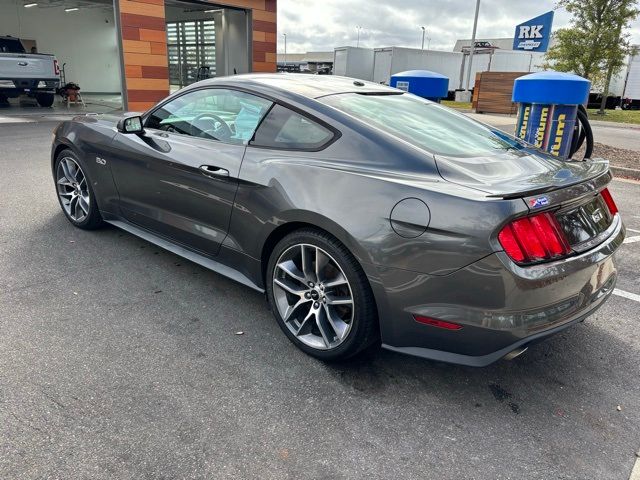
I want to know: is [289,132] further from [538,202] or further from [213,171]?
[538,202]

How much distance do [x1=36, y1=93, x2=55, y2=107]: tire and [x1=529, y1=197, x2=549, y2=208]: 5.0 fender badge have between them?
18835 mm

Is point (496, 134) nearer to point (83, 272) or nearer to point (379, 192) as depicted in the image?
point (379, 192)

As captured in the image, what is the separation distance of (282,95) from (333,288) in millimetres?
1222

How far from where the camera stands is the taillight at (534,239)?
84.0 inches

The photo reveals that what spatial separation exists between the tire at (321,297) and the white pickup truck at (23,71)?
51.5 feet

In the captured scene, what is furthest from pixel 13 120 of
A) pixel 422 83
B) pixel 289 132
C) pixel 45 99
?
pixel 289 132

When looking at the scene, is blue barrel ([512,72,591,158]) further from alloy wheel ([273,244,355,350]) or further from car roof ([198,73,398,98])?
alloy wheel ([273,244,355,350])

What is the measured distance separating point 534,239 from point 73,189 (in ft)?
13.5

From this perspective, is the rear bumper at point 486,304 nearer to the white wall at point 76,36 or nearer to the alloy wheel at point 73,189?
the alloy wheel at point 73,189

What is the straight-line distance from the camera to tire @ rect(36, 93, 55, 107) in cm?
1741

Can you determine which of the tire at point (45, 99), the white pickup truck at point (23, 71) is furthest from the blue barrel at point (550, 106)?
the tire at point (45, 99)

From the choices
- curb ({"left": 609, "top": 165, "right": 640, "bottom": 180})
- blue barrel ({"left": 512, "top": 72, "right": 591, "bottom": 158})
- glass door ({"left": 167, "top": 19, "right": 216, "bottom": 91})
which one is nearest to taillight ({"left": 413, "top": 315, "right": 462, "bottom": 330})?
blue barrel ({"left": 512, "top": 72, "right": 591, "bottom": 158})

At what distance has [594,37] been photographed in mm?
21125

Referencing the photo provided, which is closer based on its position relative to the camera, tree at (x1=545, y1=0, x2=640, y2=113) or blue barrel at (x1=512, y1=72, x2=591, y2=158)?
blue barrel at (x1=512, y1=72, x2=591, y2=158)
